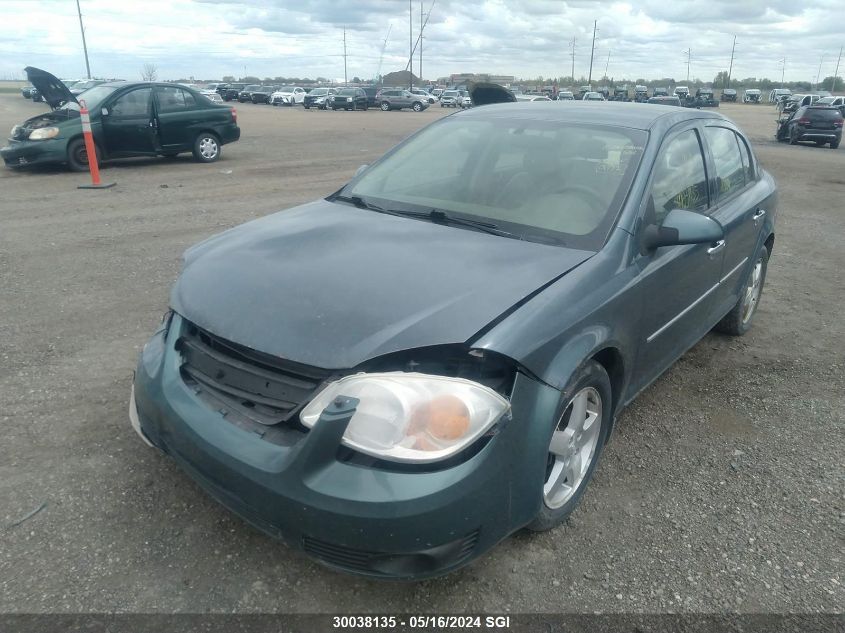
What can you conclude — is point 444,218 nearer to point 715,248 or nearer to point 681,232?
point 681,232

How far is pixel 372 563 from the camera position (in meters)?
2.03

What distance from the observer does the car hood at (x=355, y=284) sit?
7.06ft

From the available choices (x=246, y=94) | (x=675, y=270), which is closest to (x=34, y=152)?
(x=675, y=270)

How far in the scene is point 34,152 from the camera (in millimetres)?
10789

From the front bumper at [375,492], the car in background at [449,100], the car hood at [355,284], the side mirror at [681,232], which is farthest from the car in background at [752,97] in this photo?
the front bumper at [375,492]

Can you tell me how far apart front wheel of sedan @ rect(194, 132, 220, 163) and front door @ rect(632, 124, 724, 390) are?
11.1 meters

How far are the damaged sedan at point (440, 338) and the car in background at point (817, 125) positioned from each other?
2277cm

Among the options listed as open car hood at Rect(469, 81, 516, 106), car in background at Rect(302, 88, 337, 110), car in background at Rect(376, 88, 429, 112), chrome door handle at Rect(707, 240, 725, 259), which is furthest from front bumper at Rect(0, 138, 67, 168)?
car in background at Rect(376, 88, 429, 112)

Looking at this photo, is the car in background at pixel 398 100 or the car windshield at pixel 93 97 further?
the car in background at pixel 398 100

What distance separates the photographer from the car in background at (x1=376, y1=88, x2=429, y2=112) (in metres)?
42.3

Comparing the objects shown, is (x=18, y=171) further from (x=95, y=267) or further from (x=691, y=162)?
(x=691, y=162)

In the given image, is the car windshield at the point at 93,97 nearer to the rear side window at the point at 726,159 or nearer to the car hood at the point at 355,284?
the car hood at the point at 355,284

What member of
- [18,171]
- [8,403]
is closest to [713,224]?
[8,403]

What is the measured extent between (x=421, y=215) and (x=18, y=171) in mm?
11140
